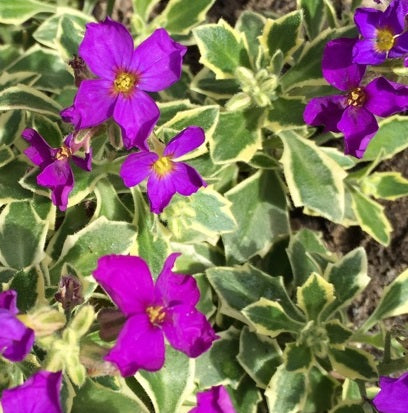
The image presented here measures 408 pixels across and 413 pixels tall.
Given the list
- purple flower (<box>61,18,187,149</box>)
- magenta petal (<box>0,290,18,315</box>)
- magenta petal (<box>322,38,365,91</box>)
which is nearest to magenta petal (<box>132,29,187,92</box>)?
purple flower (<box>61,18,187,149</box>)

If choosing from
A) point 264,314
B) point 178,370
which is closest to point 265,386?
point 264,314

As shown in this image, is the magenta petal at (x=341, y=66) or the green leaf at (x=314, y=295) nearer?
the magenta petal at (x=341, y=66)

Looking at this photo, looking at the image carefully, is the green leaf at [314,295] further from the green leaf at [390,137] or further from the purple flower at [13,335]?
the purple flower at [13,335]

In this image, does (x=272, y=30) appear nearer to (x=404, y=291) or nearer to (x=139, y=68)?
(x=139, y=68)

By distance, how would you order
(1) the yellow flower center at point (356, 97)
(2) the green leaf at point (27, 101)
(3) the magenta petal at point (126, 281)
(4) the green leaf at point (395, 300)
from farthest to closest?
(4) the green leaf at point (395, 300) < (2) the green leaf at point (27, 101) < (1) the yellow flower center at point (356, 97) < (3) the magenta petal at point (126, 281)

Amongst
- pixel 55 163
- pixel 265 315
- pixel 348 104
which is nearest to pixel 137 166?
pixel 55 163

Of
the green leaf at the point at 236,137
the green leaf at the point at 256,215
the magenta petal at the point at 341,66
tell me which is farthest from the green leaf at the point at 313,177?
the magenta petal at the point at 341,66

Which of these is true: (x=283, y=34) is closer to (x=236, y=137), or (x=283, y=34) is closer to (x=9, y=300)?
(x=236, y=137)
